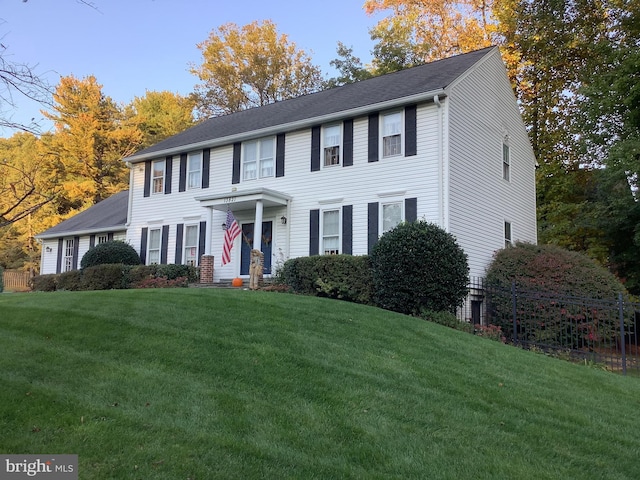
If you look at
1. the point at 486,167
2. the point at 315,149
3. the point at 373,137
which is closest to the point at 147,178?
the point at 315,149

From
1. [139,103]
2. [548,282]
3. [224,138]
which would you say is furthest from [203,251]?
[139,103]

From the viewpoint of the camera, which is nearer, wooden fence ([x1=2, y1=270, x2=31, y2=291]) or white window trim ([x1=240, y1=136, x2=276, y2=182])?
white window trim ([x1=240, y1=136, x2=276, y2=182])

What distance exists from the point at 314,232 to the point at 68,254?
46.1ft

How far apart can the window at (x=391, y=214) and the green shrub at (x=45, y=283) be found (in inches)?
503

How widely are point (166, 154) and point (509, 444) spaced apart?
1668 centimetres

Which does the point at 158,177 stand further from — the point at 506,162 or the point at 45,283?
the point at 506,162

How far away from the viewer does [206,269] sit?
51.4ft

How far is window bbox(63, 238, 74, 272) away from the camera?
2281cm

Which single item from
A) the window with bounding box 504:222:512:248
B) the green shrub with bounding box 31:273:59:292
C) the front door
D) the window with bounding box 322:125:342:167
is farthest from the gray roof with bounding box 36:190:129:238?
the window with bounding box 504:222:512:248

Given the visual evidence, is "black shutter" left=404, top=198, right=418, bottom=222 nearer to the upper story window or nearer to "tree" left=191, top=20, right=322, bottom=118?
the upper story window

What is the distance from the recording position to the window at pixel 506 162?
16594 mm

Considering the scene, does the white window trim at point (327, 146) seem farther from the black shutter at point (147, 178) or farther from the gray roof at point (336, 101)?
the black shutter at point (147, 178)

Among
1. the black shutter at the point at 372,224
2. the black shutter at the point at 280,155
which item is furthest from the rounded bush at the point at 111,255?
the black shutter at the point at 372,224

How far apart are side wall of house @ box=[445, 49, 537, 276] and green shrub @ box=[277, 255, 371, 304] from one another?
2630 mm
